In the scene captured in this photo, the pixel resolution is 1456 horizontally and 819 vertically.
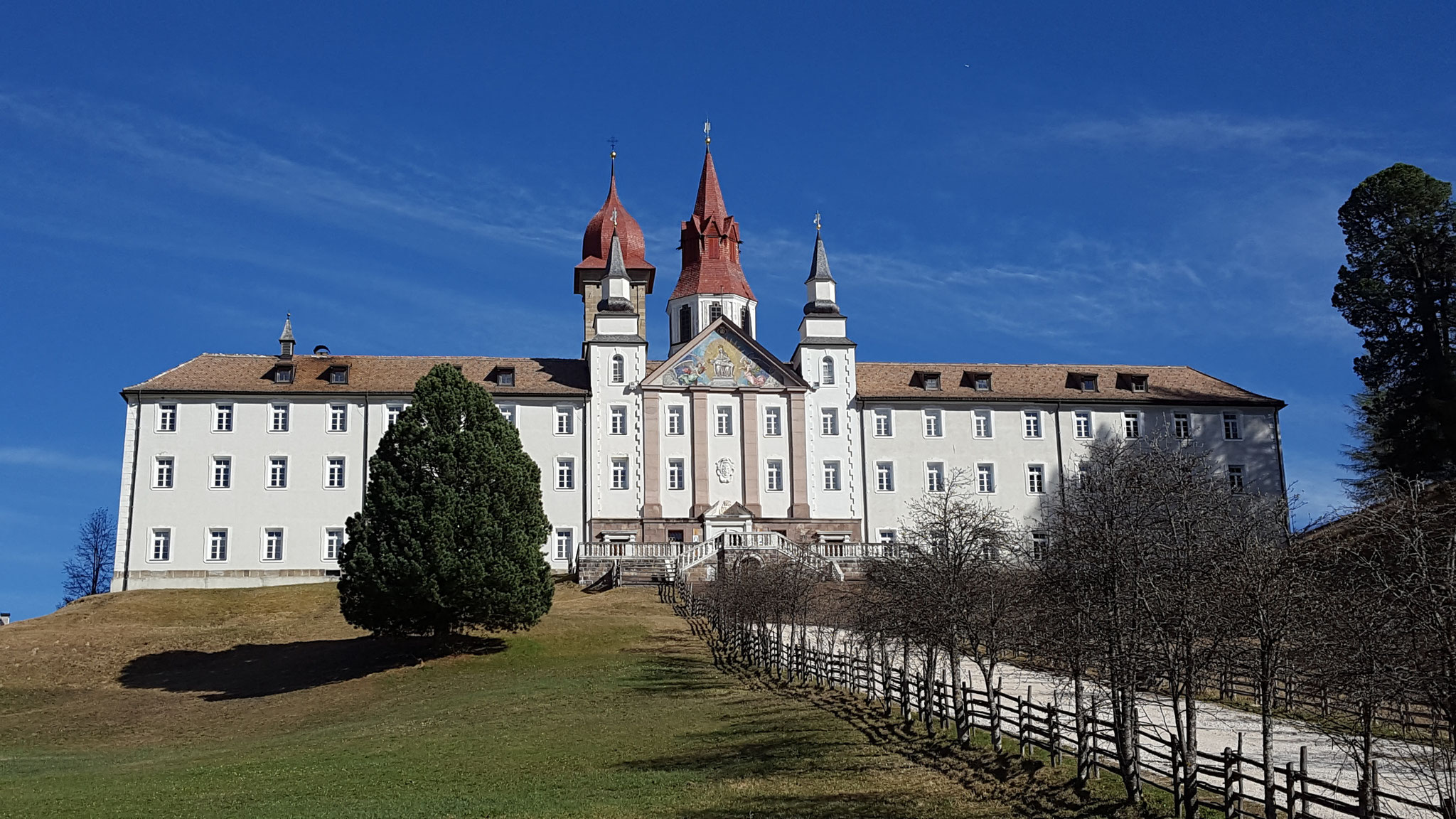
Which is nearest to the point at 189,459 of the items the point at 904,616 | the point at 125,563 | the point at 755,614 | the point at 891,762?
the point at 125,563

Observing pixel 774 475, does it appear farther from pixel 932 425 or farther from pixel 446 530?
pixel 446 530

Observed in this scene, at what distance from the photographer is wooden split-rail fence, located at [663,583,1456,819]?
19.7m

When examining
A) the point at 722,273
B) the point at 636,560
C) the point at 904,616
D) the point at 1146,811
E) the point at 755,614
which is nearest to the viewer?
the point at 1146,811

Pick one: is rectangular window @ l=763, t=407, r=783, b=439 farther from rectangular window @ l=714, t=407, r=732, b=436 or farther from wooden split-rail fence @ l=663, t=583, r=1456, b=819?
wooden split-rail fence @ l=663, t=583, r=1456, b=819

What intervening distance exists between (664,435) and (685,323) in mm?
10535

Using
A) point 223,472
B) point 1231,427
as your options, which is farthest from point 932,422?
point 223,472

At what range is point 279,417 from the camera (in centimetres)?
6519

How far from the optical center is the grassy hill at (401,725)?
25406 mm

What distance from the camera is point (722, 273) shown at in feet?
251

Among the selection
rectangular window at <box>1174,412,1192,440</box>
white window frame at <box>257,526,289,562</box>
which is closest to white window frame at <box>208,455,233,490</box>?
white window frame at <box>257,526,289,562</box>

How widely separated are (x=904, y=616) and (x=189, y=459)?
42537 mm

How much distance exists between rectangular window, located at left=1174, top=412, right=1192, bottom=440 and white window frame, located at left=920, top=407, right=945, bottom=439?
1142 centimetres

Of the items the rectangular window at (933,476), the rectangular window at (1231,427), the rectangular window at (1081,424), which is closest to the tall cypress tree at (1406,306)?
the rectangular window at (1231,427)

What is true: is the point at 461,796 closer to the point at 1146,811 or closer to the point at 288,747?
the point at 288,747
